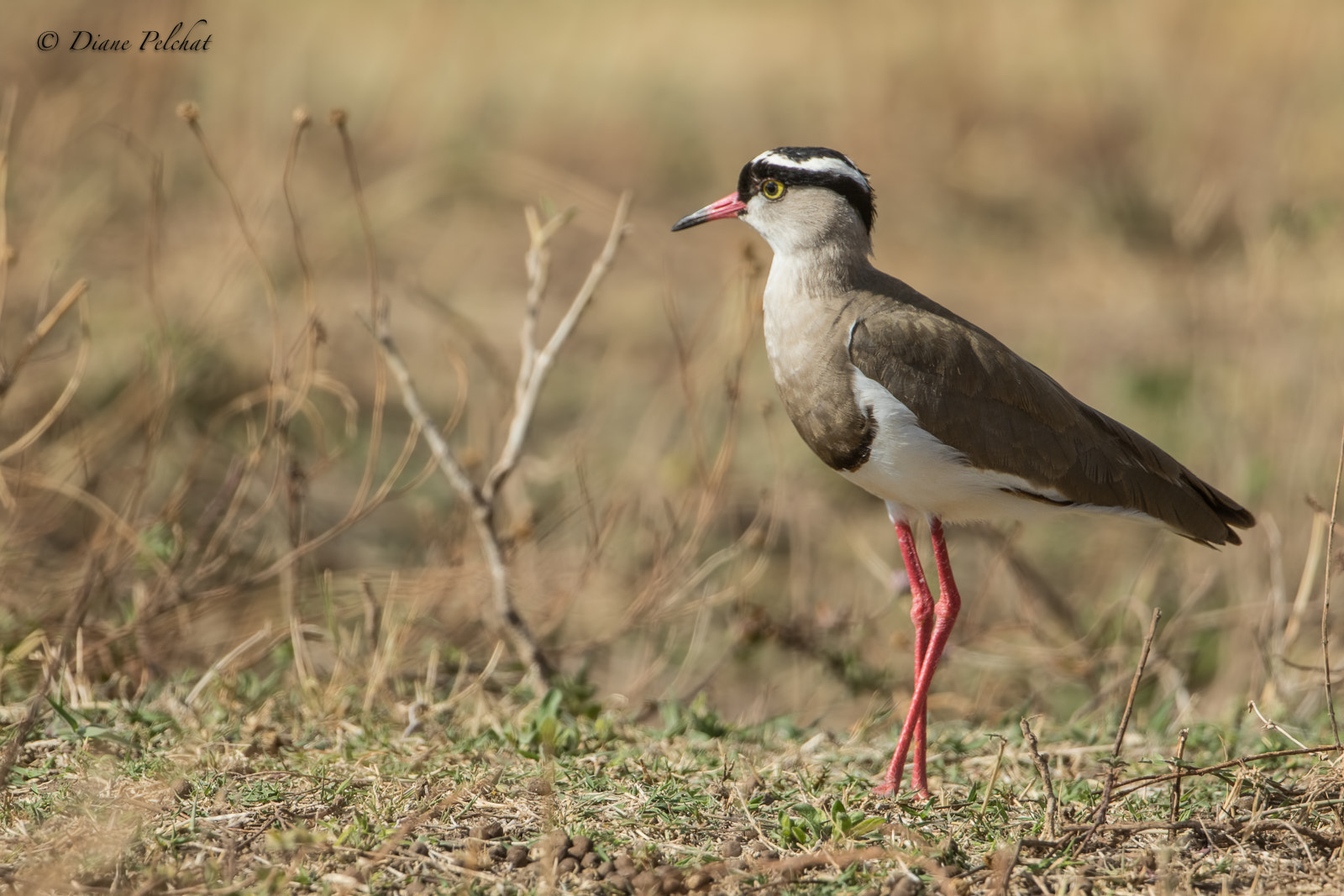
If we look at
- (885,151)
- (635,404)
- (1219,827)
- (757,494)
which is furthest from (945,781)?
(885,151)

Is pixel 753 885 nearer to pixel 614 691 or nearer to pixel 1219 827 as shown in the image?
pixel 1219 827

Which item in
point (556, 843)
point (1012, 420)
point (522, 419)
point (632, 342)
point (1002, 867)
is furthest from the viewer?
point (632, 342)

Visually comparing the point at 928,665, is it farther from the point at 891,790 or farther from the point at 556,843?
the point at 556,843

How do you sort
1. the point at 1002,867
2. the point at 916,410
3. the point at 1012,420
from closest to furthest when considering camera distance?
the point at 1002,867 < the point at 916,410 < the point at 1012,420

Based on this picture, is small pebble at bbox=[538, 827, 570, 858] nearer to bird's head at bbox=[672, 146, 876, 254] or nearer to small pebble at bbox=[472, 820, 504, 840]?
small pebble at bbox=[472, 820, 504, 840]

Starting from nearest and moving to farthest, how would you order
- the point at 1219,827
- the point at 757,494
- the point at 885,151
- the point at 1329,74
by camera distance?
1. the point at 1219,827
2. the point at 757,494
3. the point at 1329,74
4. the point at 885,151

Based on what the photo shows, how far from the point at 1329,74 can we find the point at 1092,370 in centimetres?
368

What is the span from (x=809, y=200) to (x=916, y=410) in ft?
2.75

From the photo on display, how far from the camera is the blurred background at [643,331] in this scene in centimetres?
525

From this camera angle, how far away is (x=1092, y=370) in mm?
8758

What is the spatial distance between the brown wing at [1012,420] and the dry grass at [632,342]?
53 centimetres

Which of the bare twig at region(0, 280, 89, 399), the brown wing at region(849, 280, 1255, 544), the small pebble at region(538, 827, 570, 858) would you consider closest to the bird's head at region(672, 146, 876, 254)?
the brown wing at region(849, 280, 1255, 544)

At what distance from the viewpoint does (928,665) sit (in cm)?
409

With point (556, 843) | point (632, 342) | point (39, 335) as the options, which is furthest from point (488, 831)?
point (632, 342)
